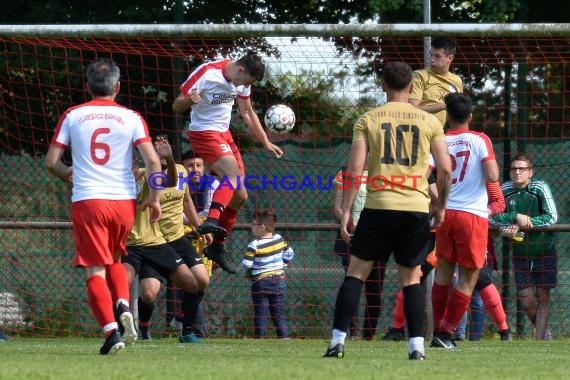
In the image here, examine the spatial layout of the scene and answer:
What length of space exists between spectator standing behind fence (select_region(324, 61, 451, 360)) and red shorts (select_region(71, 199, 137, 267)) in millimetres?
1502

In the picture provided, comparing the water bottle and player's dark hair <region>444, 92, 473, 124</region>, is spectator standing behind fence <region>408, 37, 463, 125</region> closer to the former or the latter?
player's dark hair <region>444, 92, 473, 124</region>

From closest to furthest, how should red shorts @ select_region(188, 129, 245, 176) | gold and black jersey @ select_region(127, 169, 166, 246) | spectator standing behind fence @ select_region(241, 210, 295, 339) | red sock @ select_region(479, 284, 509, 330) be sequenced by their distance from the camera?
1. red shorts @ select_region(188, 129, 245, 176)
2. gold and black jersey @ select_region(127, 169, 166, 246)
3. red sock @ select_region(479, 284, 509, 330)
4. spectator standing behind fence @ select_region(241, 210, 295, 339)

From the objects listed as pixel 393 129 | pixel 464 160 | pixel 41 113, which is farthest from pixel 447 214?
pixel 41 113

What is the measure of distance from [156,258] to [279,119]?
5.81 ft

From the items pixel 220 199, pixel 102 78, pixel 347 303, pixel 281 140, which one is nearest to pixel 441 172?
pixel 347 303

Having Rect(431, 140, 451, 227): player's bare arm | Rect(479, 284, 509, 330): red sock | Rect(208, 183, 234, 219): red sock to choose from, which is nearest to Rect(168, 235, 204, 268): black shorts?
Rect(208, 183, 234, 219): red sock

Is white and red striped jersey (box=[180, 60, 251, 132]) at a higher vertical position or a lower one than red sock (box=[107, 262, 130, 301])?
higher

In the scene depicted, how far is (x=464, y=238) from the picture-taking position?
9.16 metres

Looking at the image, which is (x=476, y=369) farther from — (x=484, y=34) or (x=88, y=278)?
(x=484, y=34)

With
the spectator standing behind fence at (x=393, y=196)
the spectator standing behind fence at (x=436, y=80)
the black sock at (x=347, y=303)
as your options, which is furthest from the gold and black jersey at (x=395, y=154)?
the spectator standing behind fence at (x=436, y=80)

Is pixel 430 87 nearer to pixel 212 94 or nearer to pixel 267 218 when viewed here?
pixel 212 94

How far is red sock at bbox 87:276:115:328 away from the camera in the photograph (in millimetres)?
7871

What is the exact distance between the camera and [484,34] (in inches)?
424

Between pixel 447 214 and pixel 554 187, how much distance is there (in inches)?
184
